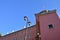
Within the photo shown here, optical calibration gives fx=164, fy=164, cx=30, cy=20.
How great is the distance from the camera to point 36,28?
3275 centimetres

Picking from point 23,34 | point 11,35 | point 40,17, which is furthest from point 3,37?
point 40,17

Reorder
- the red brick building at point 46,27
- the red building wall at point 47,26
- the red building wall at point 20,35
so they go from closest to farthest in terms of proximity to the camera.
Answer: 1. the red building wall at point 47,26
2. the red brick building at point 46,27
3. the red building wall at point 20,35

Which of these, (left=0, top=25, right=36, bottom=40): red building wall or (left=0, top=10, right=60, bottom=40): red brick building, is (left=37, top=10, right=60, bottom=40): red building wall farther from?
(left=0, top=25, right=36, bottom=40): red building wall

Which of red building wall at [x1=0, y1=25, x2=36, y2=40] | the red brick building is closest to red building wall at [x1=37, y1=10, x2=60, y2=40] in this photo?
the red brick building

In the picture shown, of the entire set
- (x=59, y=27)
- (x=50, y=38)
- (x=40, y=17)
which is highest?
(x=40, y=17)

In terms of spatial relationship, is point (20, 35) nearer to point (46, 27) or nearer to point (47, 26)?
point (46, 27)

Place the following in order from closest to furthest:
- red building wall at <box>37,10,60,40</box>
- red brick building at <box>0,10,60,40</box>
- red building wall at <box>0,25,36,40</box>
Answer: red building wall at <box>37,10,60,40</box>
red brick building at <box>0,10,60,40</box>
red building wall at <box>0,25,36,40</box>

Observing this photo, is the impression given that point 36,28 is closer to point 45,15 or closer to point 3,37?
point 45,15

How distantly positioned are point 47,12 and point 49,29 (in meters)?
3.53

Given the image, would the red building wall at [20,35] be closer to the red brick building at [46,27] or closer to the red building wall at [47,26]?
the red brick building at [46,27]

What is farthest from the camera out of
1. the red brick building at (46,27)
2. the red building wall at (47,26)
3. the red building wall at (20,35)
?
the red building wall at (20,35)

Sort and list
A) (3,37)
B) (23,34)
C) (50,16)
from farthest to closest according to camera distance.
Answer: (3,37), (23,34), (50,16)

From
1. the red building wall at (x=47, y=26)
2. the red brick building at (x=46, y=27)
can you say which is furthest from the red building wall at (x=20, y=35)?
the red building wall at (x=47, y=26)

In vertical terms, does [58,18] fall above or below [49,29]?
above
